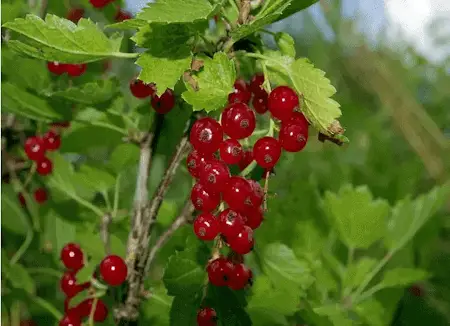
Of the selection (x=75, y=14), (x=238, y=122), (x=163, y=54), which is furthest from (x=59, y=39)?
(x=75, y=14)

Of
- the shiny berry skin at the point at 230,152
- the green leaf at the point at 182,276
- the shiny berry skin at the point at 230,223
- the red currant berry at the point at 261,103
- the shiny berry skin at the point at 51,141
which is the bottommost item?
the green leaf at the point at 182,276

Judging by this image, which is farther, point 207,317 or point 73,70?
point 73,70

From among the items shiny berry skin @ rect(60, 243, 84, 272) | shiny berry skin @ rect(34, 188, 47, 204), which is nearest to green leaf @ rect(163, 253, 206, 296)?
shiny berry skin @ rect(60, 243, 84, 272)

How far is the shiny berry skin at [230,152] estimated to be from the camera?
68 cm

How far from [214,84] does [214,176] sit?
11 cm

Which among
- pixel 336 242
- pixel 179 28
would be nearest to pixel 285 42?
pixel 179 28

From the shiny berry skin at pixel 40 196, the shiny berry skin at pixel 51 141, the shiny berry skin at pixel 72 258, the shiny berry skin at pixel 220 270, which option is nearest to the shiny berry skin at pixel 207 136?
the shiny berry skin at pixel 220 270

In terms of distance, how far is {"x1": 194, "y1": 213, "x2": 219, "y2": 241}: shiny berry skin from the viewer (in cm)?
68

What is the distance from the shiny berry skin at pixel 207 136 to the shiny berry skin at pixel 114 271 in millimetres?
226

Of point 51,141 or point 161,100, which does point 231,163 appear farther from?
point 51,141

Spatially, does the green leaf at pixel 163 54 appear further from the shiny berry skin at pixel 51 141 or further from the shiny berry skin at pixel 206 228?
the shiny berry skin at pixel 51 141

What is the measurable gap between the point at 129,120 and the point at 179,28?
314 mm

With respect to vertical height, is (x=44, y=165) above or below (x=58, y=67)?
below

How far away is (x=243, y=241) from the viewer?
2.25ft
